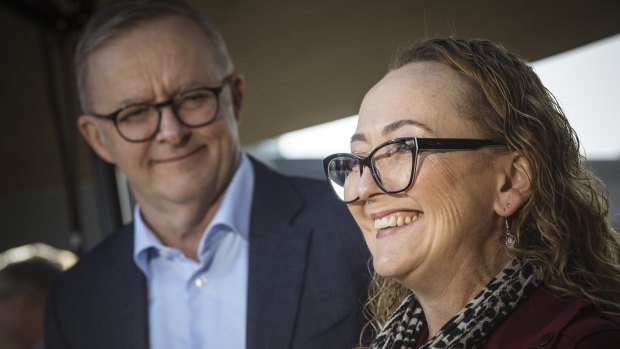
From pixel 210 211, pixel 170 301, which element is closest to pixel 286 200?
pixel 210 211

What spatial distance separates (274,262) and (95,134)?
702mm

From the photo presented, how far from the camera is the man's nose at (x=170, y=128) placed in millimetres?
2227

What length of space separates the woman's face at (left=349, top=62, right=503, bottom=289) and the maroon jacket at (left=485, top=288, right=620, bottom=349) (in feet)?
0.43

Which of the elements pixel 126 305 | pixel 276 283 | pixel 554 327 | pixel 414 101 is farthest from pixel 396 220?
pixel 126 305

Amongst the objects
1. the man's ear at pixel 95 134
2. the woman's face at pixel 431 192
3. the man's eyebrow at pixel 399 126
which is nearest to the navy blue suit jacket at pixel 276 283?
the man's ear at pixel 95 134

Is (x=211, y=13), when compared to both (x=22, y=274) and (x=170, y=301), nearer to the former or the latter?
(x=22, y=274)

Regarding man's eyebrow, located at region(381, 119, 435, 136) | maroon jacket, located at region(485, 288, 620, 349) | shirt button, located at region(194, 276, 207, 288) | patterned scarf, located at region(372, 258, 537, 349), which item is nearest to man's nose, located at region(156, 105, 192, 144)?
shirt button, located at region(194, 276, 207, 288)

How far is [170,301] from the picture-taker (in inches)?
91.4

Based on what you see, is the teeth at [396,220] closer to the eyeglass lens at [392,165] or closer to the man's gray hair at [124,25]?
the eyeglass lens at [392,165]

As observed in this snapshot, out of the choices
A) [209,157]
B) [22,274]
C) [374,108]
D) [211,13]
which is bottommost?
[22,274]

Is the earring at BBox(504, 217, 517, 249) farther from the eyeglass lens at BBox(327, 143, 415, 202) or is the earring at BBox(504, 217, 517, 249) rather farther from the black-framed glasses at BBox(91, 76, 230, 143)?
the black-framed glasses at BBox(91, 76, 230, 143)

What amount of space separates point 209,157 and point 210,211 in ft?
0.52

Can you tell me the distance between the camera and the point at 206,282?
2.28 m

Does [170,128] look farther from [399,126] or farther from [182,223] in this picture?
[399,126]
